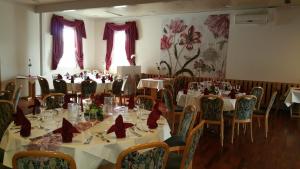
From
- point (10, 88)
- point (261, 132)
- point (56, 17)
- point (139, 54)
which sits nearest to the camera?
point (10, 88)

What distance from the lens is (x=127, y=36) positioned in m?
9.56

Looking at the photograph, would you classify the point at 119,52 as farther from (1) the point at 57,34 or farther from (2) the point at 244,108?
(2) the point at 244,108

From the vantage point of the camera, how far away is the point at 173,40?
877 centimetres

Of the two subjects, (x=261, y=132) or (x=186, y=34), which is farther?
(x=186, y=34)

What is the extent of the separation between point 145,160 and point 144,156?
35 millimetres

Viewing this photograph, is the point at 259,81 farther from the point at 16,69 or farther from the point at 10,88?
the point at 16,69

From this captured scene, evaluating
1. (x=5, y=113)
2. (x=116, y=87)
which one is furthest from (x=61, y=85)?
(x=5, y=113)

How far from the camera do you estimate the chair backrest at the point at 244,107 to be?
14.2 feet

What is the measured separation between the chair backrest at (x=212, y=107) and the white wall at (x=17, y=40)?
576 cm

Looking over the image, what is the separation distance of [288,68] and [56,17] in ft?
23.8

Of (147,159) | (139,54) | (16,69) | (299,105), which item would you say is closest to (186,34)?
(139,54)

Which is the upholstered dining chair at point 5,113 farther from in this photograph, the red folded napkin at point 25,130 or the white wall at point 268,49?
the white wall at point 268,49

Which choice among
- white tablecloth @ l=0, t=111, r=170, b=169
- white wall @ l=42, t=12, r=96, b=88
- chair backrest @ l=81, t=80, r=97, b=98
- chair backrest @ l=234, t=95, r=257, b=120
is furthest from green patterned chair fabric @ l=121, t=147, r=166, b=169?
white wall @ l=42, t=12, r=96, b=88

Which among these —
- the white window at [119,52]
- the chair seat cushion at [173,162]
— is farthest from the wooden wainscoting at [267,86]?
the chair seat cushion at [173,162]
